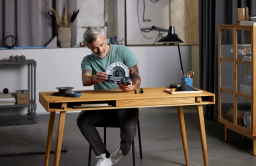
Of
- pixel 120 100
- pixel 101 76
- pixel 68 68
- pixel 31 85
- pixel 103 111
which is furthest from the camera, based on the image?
pixel 68 68

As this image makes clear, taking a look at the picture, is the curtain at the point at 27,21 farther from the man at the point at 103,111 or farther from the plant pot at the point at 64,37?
the man at the point at 103,111

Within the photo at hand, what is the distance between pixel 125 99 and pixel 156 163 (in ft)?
2.81

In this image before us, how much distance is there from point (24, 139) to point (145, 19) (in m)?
2.64

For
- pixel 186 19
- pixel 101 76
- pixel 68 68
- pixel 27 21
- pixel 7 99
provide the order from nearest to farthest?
pixel 101 76 → pixel 7 99 → pixel 27 21 → pixel 68 68 → pixel 186 19

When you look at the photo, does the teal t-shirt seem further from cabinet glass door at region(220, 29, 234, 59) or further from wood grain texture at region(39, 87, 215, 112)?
cabinet glass door at region(220, 29, 234, 59)

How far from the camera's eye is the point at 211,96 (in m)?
2.92

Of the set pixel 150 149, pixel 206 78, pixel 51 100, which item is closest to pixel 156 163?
pixel 150 149

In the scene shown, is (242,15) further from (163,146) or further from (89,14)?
(89,14)

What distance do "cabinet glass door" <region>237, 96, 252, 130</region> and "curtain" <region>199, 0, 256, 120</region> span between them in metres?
1.09

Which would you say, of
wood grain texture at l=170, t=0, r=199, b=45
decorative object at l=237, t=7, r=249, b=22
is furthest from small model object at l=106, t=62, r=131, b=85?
wood grain texture at l=170, t=0, r=199, b=45

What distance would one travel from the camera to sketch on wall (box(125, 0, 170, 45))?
562 cm

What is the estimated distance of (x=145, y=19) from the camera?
567 cm

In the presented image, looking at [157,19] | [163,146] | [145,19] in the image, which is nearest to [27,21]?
[145,19]

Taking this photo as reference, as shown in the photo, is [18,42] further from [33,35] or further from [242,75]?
[242,75]
